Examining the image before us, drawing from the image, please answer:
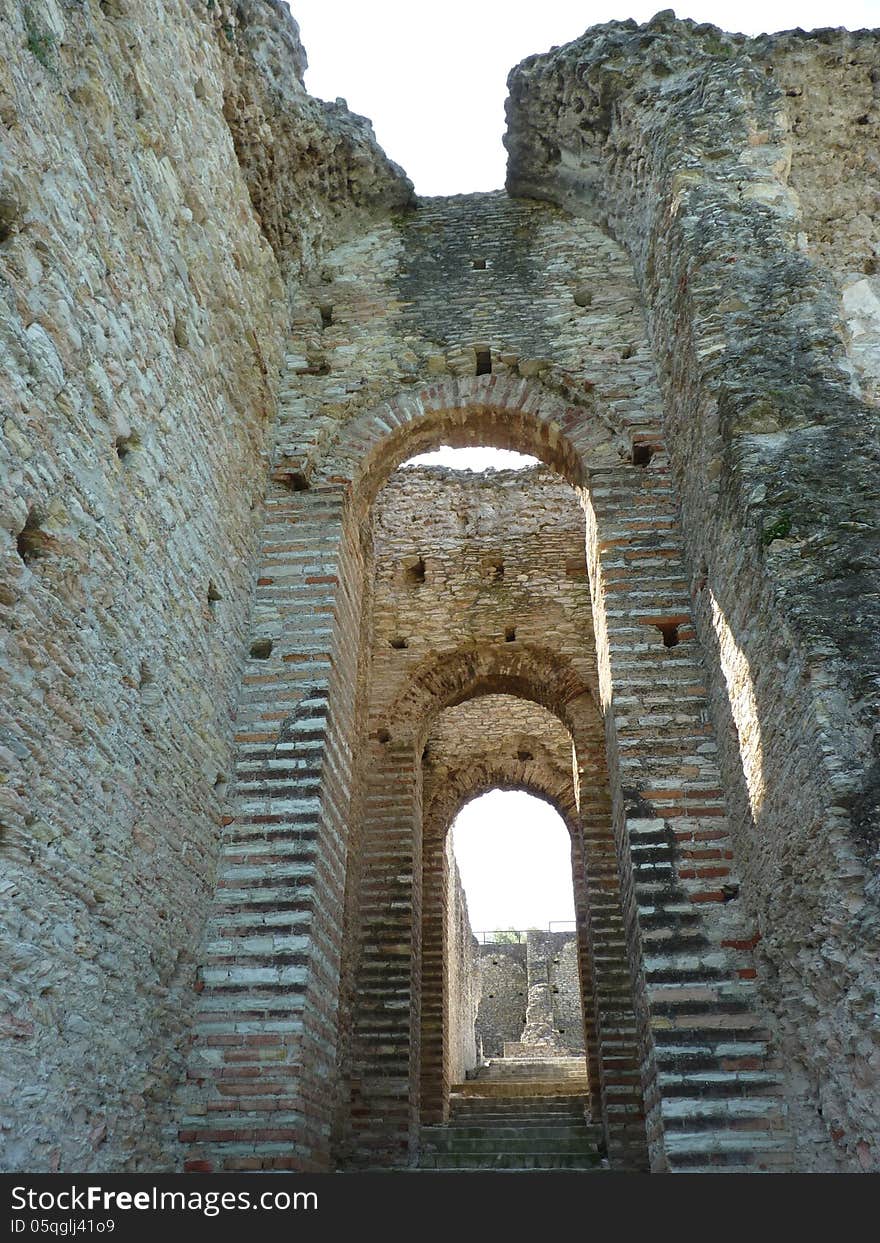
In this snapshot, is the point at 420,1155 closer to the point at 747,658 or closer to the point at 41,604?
the point at 747,658

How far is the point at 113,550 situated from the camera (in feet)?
10.8

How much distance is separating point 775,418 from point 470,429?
2.52 metres

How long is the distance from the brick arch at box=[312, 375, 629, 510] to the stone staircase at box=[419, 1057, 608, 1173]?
160 inches

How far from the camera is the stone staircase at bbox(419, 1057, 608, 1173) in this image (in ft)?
19.4

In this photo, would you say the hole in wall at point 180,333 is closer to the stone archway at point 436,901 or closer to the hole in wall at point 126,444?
the hole in wall at point 126,444

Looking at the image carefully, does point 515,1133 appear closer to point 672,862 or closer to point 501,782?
point 672,862

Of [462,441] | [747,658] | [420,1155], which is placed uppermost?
[462,441]

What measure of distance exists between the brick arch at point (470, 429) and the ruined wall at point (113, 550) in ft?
2.80

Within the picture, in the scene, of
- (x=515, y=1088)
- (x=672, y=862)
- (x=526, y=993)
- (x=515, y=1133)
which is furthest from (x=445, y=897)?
(x=526, y=993)

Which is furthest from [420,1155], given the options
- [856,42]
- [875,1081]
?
[856,42]

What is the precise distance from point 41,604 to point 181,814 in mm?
1335

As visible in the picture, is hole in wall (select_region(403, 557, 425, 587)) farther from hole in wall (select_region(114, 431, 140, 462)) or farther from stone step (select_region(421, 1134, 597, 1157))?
hole in wall (select_region(114, 431, 140, 462))

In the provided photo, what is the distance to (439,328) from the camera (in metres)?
6.16

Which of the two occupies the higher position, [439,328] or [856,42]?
[856,42]
